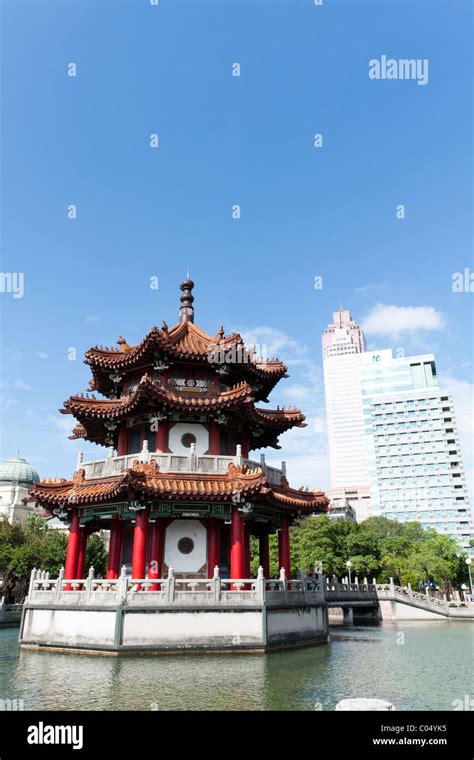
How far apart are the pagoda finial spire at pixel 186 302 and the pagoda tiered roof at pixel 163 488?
33.4ft

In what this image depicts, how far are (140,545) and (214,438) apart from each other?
5869 millimetres

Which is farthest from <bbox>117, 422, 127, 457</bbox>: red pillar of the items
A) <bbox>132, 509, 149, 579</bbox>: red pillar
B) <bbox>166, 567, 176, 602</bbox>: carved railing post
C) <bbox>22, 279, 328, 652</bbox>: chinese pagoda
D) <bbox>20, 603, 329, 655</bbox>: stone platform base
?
<bbox>166, 567, 176, 602</bbox>: carved railing post

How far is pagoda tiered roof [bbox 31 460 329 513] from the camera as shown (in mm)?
20431

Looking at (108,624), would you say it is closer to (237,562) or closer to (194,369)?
(237,562)

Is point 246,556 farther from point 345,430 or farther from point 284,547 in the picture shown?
point 345,430

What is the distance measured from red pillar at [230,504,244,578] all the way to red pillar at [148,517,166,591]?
3.01m

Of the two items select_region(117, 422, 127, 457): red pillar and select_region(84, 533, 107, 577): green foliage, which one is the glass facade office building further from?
select_region(117, 422, 127, 457): red pillar

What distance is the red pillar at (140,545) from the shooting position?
66.3 ft

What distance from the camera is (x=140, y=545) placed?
811 inches

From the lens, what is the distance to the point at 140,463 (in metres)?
21.5

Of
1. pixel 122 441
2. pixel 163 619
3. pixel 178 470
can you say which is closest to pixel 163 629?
pixel 163 619

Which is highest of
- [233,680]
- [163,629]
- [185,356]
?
[185,356]
